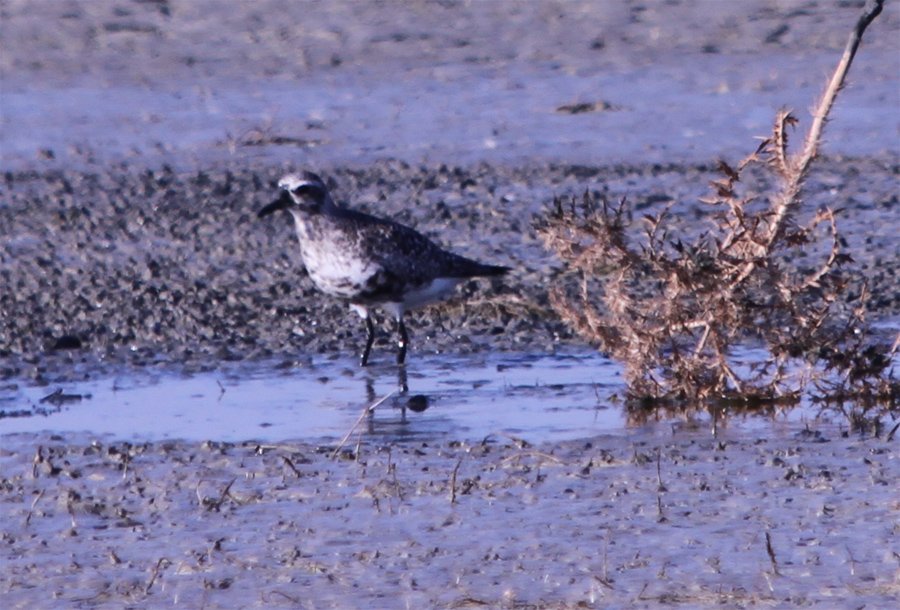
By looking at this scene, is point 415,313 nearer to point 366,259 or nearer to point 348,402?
point 366,259

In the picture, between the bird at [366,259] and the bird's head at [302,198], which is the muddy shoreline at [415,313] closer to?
the bird at [366,259]

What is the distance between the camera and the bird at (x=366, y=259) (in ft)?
29.9

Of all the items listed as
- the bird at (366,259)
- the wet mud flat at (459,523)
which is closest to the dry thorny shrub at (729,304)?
the wet mud flat at (459,523)

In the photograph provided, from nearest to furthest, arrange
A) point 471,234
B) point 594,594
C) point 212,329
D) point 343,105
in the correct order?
point 594,594 < point 212,329 < point 471,234 < point 343,105

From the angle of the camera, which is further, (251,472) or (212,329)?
(212,329)

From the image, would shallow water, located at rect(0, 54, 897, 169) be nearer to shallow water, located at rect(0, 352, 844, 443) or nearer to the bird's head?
the bird's head

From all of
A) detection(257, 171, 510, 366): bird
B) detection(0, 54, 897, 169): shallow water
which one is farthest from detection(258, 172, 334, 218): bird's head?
detection(0, 54, 897, 169): shallow water

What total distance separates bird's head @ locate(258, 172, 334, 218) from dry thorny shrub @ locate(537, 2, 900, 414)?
7.51 feet

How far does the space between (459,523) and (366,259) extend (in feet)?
12.6

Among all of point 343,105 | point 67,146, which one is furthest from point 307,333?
point 343,105

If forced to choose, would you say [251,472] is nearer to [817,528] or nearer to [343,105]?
[817,528]

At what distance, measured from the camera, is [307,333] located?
9.27 meters

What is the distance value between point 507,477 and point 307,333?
3355 millimetres

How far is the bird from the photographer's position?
9.12m
